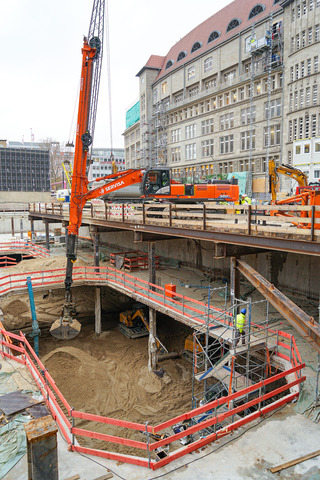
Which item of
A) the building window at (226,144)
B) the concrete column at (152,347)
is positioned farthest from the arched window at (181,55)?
the concrete column at (152,347)

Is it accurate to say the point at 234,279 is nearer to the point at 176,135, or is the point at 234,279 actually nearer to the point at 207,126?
the point at 207,126

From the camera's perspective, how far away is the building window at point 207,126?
165 ft

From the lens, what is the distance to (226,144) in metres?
48.0

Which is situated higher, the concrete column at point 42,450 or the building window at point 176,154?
the building window at point 176,154

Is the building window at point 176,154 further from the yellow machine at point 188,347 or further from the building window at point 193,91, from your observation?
the yellow machine at point 188,347

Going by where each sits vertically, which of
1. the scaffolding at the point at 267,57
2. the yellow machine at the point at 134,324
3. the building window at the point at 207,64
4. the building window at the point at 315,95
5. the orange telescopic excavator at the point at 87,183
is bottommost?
the yellow machine at the point at 134,324

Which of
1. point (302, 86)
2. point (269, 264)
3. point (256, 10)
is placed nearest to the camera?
point (269, 264)

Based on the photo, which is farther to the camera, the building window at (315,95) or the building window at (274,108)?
the building window at (274,108)

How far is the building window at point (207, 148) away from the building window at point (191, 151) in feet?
6.14

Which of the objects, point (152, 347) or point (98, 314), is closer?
point (152, 347)

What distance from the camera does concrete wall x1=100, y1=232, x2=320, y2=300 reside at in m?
16.2

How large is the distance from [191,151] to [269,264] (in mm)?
39336

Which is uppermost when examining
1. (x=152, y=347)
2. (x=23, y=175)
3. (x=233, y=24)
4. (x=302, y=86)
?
(x=233, y=24)

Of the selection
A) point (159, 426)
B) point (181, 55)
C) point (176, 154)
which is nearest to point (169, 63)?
point (181, 55)
